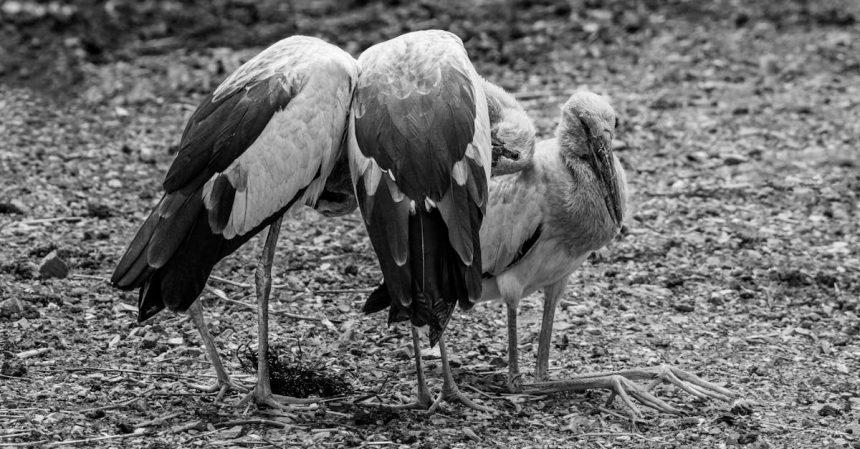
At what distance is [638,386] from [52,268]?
369 cm

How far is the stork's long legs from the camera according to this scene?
6332mm

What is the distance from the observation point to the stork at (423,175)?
19.3 feet

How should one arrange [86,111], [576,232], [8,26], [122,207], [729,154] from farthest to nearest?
[8,26] < [86,111] < [729,154] < [122,207] < [576,232]

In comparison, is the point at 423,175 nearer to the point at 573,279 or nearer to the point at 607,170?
the point at 607,170

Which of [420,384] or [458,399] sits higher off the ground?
[420,384]

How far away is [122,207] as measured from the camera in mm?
9250

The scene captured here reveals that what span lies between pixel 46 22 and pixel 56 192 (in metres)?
Answer: 4.38

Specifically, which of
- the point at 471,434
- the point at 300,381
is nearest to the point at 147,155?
the point at 300,381

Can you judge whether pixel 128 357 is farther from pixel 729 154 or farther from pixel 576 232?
pixel 729 154

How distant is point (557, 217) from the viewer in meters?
6.84

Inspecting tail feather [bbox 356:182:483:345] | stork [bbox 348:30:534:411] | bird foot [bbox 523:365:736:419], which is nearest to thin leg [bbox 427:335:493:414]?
stork [bbox 348:30:534:411]

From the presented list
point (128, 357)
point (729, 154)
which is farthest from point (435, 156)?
point (729, 154)

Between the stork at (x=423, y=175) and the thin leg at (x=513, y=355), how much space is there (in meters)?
0.67

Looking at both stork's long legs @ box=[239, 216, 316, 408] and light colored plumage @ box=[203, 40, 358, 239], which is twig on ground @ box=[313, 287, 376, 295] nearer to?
stork's long legs @ box=[239, 216, 316, 408]
